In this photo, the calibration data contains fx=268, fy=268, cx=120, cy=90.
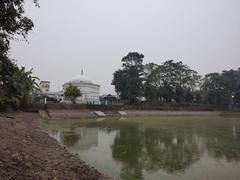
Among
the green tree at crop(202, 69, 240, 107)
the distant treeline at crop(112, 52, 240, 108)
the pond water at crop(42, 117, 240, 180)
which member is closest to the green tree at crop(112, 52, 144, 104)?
the distant treeline at crop(112, 52, 240, 108)

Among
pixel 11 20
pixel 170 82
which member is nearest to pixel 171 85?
pixel 170 82

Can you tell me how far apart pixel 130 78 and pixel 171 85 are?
12099mm

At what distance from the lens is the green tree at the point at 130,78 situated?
54.9 meters

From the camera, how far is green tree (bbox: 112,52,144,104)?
180 feet

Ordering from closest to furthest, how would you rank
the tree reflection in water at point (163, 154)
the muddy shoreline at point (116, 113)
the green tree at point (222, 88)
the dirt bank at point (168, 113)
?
the tree reflection in water at point (163, 154)
the muddy shoreline at point (116, 113)
the dirt bank at point (168, 113)
the green tree at point (222, 88)

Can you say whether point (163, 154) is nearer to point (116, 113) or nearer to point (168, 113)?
point (116, 113)

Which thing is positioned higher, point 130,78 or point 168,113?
point 130,78

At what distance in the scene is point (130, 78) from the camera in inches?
2153

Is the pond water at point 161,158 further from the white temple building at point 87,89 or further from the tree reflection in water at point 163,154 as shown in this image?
the white temple building at point 87,89

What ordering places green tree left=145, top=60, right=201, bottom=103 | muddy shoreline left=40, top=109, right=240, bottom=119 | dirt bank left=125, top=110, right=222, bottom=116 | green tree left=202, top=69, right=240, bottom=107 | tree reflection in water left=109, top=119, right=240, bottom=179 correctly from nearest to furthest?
tree reflection in water left=109, top=119, right=240, bottom=179
muddy shoreline left=40, top=109, right=240, bottom=119
dirt bank left=125, top=110, right=222, bottom=116
green tree left=145, top=60, right=201, bottom=103
green tree left=202, top=69, right=240, bottom=107

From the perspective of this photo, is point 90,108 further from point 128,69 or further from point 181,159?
point 181,159

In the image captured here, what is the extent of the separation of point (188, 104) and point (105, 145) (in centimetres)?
4867

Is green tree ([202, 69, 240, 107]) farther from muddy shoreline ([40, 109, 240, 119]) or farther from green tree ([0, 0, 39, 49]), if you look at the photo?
green tree ([0, 0, 39, 49])

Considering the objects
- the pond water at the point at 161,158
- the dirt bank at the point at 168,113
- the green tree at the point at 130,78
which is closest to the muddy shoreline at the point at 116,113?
the dirt bank at the point at 168,113
